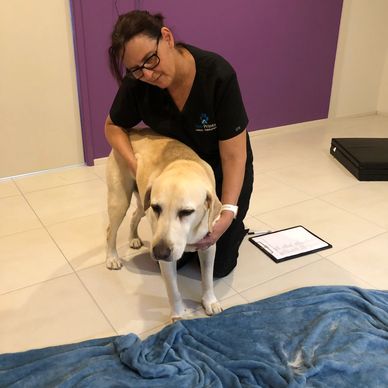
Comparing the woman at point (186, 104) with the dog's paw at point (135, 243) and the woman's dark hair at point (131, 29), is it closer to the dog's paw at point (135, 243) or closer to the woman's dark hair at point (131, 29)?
the woman's dark hair at point (131, 29)

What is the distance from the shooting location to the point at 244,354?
4.60 ft

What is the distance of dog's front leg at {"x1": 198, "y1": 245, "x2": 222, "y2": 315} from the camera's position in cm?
163

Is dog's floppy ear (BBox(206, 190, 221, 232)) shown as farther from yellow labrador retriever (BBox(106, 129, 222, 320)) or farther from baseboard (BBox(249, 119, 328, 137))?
baseboard (BBox(249, 119, 328, 137))

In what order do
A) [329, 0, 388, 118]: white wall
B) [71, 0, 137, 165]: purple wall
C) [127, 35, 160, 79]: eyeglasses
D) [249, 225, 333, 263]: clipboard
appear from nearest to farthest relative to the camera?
[127, 35, 160, 79]: eyeglasses < [249, 225, 333, 263]: clipboard < [71, 0, 137, 165]: purple wall < [329, 0, 388, 118]: white wall

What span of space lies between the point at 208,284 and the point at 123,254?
2.02ft

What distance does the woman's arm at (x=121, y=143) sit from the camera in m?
1.74

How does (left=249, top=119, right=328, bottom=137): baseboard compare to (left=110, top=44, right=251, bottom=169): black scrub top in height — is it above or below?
below

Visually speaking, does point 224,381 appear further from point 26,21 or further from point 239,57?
point 239,57

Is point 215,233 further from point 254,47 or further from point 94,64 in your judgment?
point 254,47

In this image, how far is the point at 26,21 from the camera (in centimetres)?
272

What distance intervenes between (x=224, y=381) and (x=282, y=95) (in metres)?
3.37

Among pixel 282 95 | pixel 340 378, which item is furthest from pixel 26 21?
pixel 340 378

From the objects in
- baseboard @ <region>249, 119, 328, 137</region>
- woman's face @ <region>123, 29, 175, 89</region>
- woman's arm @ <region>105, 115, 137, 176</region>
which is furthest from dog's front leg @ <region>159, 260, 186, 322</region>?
baseboard @ <region>249, 119, 328, 137</region>

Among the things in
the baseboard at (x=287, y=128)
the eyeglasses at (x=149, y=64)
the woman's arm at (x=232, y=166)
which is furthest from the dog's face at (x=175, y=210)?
the baseboard at (x=287, y=128)
